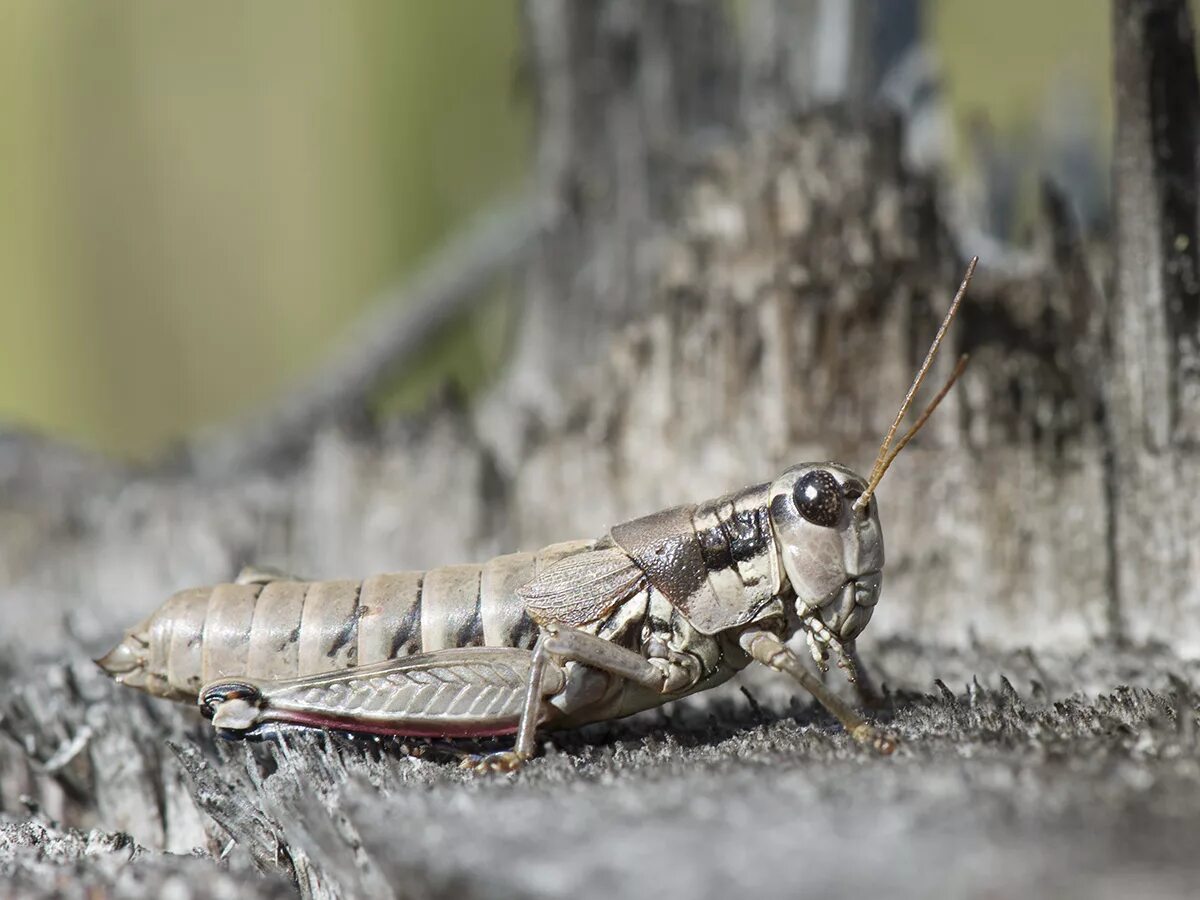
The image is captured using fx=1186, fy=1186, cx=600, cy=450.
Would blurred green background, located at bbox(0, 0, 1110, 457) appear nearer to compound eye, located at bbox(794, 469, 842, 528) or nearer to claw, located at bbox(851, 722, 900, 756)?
compound eye, located at bbox(794, 469, 842, 528)

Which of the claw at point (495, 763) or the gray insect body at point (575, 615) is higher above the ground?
the gray insect body at point (575, 615)

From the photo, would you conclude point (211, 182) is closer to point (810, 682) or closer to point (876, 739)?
point (810, 682)

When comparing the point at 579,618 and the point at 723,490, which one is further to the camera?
the point at 723,490

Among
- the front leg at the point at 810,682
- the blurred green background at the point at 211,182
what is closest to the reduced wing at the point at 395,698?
the front leg at the point at 810,682

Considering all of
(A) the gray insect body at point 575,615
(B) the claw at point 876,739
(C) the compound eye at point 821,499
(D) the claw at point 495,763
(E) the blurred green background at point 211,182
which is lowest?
(D) the claw at point 495,763

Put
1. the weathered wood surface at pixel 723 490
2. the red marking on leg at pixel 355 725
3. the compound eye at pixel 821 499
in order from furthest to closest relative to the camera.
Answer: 1. the compound eye at pixel 821 499
2. the red marking on leg at pixel 355 725
3. the weathered wood surface at pixel 723 490

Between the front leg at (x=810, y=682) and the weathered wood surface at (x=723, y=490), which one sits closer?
the weathered wood surface at (x=723, y=490)

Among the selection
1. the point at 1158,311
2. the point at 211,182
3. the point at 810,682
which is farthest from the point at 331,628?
the point at 211,182

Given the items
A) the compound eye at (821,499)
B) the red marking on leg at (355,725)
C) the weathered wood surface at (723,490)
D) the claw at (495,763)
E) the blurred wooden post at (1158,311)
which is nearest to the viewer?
the weathered wood surface at (723,490)

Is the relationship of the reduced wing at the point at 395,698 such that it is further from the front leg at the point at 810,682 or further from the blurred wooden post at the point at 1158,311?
the blurred wooden post at the point at 1158,311
